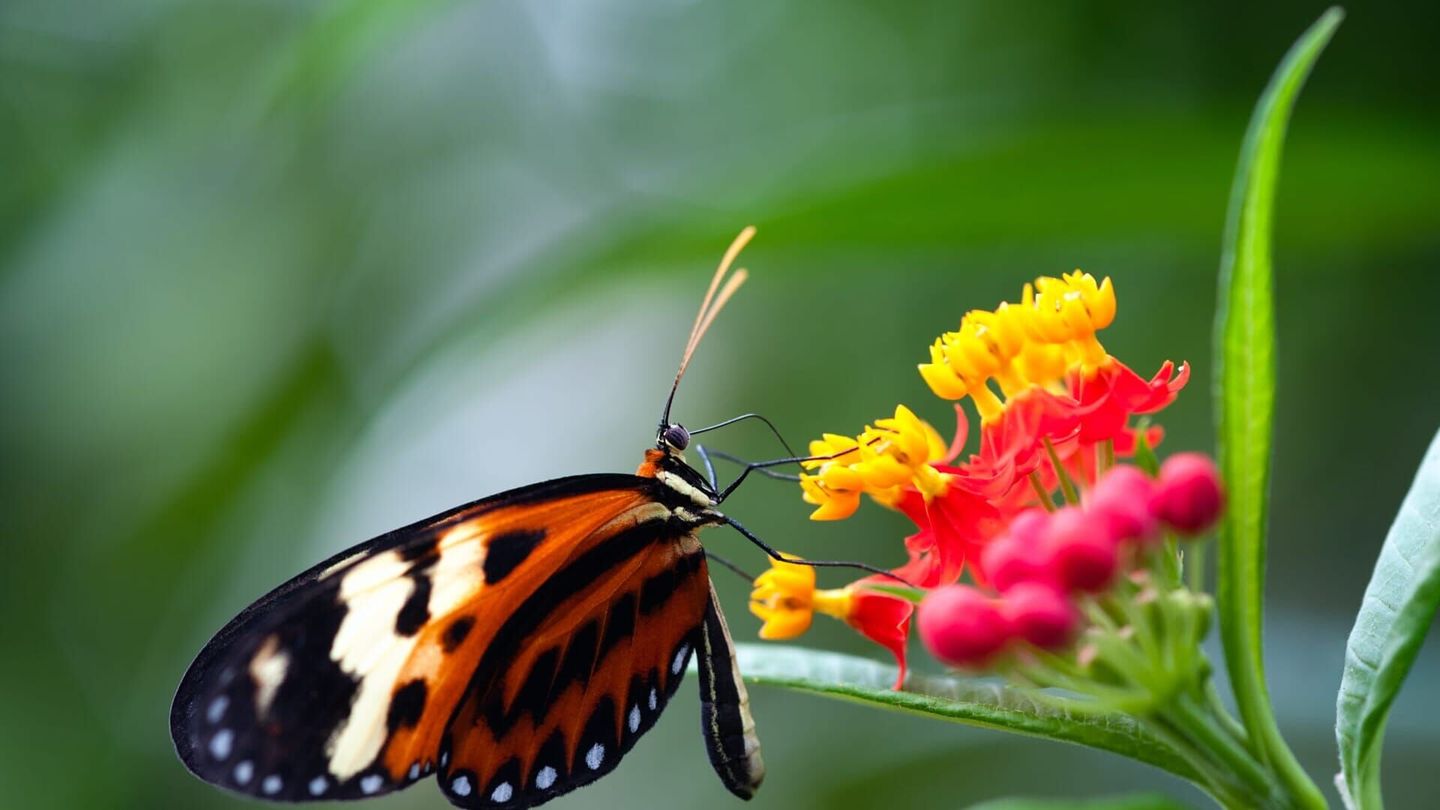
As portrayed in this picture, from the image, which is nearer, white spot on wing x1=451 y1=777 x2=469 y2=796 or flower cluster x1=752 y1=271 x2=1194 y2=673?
flower cluster x1=752 y1=271 x2=1194 y2=673

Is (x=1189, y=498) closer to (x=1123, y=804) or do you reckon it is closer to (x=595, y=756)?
(x=1123, y=804)

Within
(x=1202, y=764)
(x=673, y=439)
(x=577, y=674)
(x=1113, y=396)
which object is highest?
(x=673, y=439)

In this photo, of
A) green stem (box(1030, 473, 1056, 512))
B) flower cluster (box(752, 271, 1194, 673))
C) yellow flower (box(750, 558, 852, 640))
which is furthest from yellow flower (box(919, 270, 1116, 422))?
yellow flower (box(750, 558, 852, 640))

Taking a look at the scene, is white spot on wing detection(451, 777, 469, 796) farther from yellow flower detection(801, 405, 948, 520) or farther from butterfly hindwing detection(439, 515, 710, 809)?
yellow flower detection(801, 405, 948, 520)

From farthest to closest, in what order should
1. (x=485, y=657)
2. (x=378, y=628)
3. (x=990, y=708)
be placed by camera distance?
1. (x=485, y=657)
2. (x=378, y=628)
3. (x=990, y=708)

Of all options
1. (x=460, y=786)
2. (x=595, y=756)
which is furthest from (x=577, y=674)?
(x=460, y=786)

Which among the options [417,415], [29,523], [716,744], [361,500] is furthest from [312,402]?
[716,744]

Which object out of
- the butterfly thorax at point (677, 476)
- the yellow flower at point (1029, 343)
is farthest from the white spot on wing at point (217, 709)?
the yellow flower at point (1029, 343)
